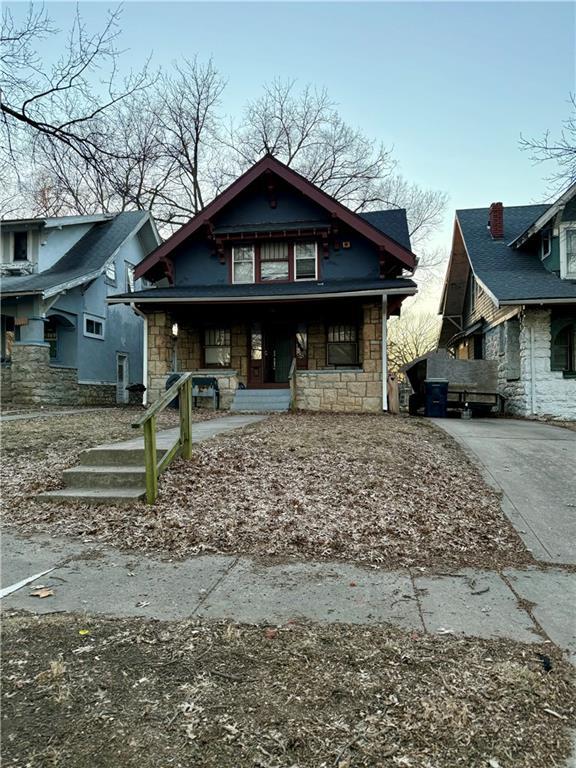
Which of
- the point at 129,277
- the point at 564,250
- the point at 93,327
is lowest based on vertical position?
the point at 93,327

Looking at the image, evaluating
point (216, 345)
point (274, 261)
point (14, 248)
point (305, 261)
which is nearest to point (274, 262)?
point (274, 261)

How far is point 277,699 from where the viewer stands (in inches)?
81.4

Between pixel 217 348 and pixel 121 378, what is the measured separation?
7.85 metres

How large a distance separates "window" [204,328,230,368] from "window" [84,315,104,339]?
6.12 metres

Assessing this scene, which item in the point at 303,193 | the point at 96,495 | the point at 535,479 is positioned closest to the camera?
the point at 96,495

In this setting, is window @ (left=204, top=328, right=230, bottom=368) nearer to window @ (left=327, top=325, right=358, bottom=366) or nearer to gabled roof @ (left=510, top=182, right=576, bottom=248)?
window @ (left=327, top=325, right=358, bottom=366)

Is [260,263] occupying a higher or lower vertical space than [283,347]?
higher

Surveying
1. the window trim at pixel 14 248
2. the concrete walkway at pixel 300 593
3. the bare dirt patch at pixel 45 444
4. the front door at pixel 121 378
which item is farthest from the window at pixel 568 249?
the window trim at pixel 14 248

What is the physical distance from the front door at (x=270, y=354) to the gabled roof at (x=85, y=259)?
6.85 m

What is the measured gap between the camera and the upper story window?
1489 cm

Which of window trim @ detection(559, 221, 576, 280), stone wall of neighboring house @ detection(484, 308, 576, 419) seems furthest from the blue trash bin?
window trim @ detection(559, 221, 576, 280)

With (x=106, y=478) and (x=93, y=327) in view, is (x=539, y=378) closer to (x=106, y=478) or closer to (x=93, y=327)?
(x=106, y=478)

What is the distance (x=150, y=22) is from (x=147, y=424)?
7.14m

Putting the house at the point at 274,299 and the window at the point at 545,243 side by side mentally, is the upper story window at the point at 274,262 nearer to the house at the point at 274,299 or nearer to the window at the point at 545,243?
the house at the point at 274,299
